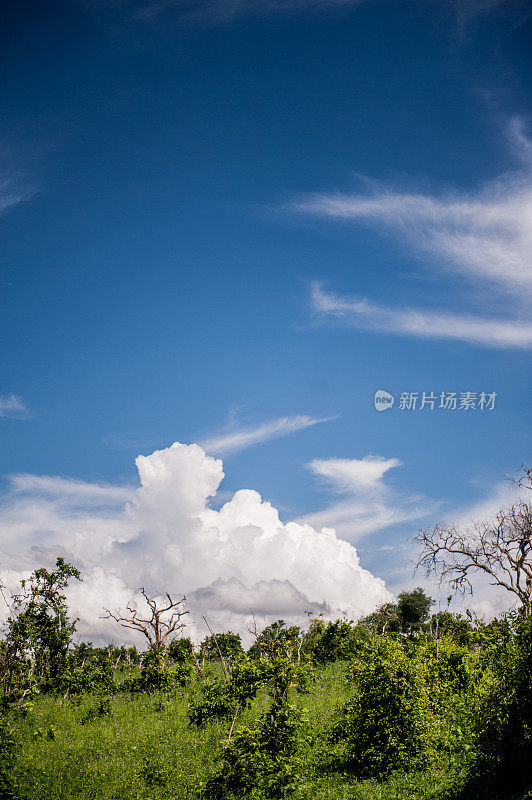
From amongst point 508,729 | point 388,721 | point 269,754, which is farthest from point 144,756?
point 508,729

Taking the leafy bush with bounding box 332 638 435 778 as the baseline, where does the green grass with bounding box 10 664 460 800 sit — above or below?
below

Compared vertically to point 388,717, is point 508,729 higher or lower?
higher

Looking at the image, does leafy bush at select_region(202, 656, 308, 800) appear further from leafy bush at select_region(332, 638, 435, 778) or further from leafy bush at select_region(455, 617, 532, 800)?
leafy bush at select_region(455, 617, 532, 800)

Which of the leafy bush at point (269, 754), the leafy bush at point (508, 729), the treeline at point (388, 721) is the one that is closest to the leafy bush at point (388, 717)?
the treeline at point (388, 721)

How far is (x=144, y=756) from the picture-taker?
2219 centimetres

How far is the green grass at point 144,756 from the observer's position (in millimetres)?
17031

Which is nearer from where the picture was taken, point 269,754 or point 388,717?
point 269,754

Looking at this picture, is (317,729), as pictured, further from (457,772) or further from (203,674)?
(203,674)

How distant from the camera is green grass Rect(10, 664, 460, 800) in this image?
55.9 feet

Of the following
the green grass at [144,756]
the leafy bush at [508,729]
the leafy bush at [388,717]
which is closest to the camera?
the leafy bush at [508,729]

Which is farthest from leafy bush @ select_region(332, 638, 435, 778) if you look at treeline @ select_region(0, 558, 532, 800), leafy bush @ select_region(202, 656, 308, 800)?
leafy bush @ select_region(202, 656, 308, 800)

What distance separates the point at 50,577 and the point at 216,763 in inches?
1048

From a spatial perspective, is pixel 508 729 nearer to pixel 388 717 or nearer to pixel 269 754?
pixel 388 717

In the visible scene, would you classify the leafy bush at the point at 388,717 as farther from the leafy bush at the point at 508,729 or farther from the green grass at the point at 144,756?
the leafy bush at the point at 508,729
